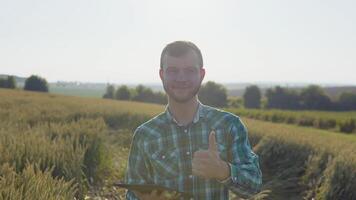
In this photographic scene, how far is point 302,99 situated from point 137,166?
59.7 m

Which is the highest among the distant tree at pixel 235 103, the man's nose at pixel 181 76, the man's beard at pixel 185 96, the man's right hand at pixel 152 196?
the man's nose at pixel 181 76

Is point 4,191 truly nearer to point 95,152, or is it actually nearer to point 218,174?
point 218,174

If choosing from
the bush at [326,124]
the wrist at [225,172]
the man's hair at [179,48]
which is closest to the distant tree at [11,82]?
the bush at [326,124]

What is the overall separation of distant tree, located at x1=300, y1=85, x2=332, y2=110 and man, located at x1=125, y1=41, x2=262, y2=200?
190ft

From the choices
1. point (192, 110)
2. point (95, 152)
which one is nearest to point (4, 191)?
point (192, 110)

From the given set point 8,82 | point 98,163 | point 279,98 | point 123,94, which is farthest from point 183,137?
point 8,82

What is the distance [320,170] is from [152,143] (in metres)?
6.48

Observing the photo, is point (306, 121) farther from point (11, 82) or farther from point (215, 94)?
point (11, 82)

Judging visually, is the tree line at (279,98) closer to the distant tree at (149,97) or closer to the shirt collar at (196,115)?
the distant tree at (149,97)

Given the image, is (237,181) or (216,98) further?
(216,98)

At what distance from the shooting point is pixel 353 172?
6.91 metres

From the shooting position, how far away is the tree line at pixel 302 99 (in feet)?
188

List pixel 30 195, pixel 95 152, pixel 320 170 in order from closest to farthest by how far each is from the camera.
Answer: pixel 30 195 → pixel 95 152 → pixel 320 170

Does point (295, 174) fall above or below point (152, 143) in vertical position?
below
